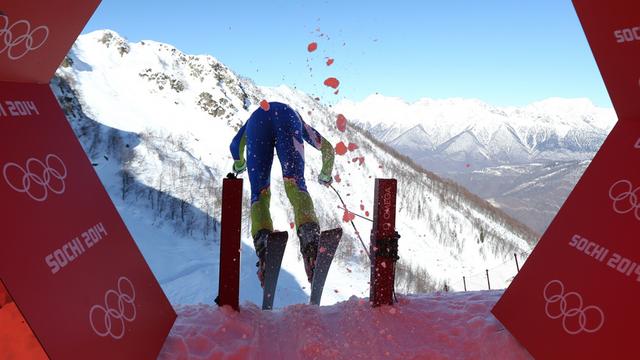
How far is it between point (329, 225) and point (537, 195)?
170m

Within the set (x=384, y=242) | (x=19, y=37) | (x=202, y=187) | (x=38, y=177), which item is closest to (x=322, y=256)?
(x=384, y=242)

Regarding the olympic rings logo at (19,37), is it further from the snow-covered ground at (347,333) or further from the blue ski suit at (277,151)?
the blue ski suit at (277,151)

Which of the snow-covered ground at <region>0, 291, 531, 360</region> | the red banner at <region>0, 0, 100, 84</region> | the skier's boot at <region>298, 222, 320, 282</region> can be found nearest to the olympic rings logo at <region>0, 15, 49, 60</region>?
the red banner at <region>0, 0, 100, 84</region>

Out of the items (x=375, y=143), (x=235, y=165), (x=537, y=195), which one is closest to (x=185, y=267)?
(x=235, y=165)

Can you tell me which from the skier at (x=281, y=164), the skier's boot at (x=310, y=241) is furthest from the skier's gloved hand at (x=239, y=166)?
the skier's boot at (x=310, y=241)

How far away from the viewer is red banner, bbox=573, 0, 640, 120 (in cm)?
198

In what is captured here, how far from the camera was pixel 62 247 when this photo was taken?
1643mm

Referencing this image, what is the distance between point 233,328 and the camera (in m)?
2.61

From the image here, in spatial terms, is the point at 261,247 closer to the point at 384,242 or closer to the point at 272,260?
the point at 272,260

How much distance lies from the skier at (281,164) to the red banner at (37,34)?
214 cm

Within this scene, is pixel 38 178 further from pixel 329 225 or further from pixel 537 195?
pixel 537 195

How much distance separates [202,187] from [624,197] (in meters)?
18.5

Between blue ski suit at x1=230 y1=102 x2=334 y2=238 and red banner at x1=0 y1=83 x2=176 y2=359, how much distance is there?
1.74m

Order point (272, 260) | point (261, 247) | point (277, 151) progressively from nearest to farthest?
point (272, 260)
point (261, 247)
point (277, 151)
